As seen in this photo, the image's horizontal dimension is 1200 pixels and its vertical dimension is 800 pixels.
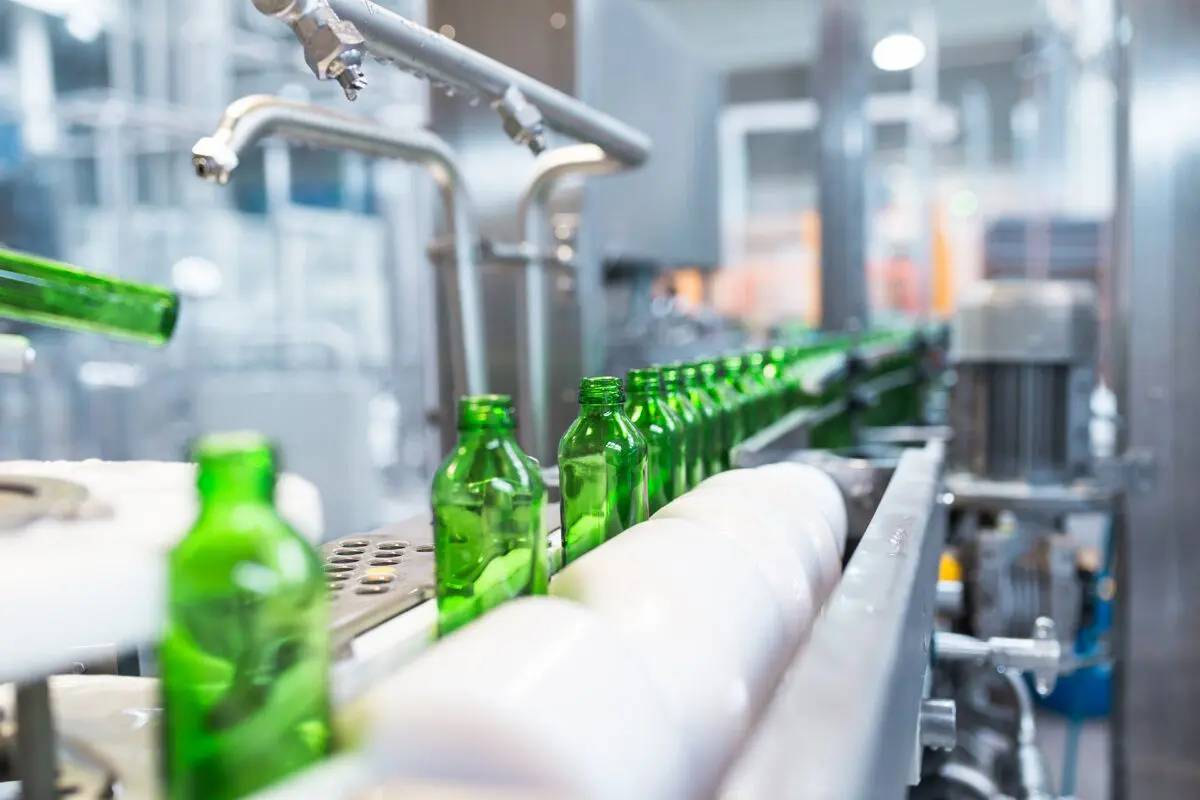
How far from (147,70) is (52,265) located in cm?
575

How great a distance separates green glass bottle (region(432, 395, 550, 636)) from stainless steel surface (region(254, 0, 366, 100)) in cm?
32

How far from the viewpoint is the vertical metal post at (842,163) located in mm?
4047

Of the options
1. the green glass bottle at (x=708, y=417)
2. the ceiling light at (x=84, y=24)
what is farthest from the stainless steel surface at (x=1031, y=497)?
the ceiling light at (x=84, y=24)

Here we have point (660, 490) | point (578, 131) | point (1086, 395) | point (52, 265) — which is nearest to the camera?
point (52, 265)

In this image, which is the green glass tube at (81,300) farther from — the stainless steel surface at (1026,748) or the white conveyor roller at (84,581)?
the stainless steel surface at (1026,748)

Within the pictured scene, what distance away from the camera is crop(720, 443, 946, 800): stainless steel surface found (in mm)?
449

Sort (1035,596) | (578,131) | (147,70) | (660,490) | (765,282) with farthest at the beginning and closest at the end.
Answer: (765,282), (147,70), (1035,596), (578,131), (660,490)

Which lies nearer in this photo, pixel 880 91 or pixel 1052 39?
pixel 1052 39

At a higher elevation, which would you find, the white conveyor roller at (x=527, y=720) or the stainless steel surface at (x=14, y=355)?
the stainless steel surface at (x=14, y=355)

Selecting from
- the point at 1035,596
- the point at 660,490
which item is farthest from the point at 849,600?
the point at 1035,596

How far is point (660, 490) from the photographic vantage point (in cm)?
101

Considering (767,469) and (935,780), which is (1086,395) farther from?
(767,469)

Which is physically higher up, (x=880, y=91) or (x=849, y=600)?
(x=880, y=91)

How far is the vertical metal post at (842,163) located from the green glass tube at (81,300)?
12.0 feet
